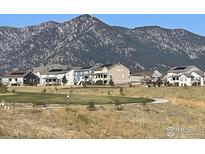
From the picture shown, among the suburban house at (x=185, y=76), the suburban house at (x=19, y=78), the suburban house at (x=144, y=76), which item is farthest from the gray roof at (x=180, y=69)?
the suburban house at (x=19, y=78)

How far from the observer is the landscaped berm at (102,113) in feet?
36.0

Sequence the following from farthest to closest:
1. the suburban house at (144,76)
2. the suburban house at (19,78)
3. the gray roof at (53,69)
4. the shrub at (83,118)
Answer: the suburban house at (144,76)
the gray roof at (53,69)
the suburban house at (19,78)
the shrub at (83,118)

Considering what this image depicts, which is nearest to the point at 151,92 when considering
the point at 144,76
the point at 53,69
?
the point at 144,76

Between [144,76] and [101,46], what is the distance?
1.21 metres

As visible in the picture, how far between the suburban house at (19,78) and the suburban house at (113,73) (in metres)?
1.36

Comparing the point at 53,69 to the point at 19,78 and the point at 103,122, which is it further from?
the point at 103,122

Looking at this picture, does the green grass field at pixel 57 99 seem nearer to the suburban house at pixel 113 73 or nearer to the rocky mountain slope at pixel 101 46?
the suburban house at pixel 113 73

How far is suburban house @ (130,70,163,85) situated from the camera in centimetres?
1162

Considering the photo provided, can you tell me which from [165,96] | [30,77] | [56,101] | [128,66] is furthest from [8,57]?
[165,96]

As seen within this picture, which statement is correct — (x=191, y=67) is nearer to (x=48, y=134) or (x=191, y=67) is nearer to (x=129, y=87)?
(x=129, y=87)

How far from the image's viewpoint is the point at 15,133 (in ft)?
35.4

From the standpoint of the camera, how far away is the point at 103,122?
1122 cm

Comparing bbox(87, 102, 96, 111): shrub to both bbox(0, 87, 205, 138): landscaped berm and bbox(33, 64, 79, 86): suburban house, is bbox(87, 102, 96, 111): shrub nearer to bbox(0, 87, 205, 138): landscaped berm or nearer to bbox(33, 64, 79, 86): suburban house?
bbox(0, 87, 205, 138): landscaped berm

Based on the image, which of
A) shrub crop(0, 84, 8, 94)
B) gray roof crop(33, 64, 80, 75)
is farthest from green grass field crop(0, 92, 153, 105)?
gray roof crop(33, 64, 80, 75)
